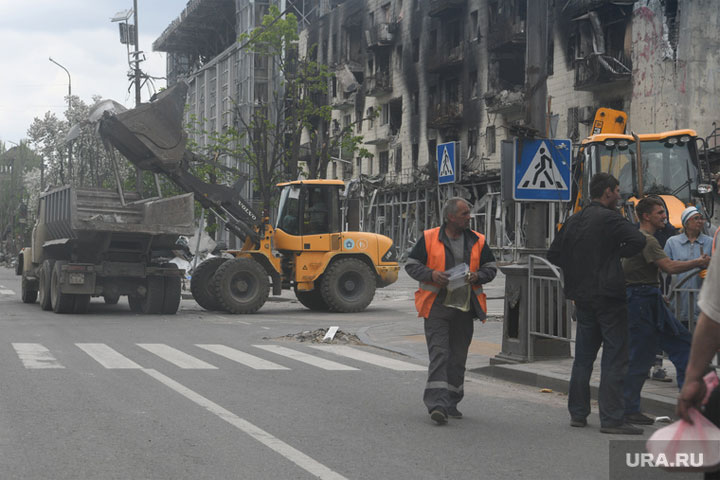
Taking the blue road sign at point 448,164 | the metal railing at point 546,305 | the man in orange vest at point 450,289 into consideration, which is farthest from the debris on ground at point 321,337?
the man in orange vest at point 450,289

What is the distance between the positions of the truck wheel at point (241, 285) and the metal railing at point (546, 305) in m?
10.8

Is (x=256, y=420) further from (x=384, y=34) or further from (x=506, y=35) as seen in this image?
(x=384, y=34)

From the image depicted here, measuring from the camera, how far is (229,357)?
1349 centimetres

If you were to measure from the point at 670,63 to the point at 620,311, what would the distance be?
2829 centimetres

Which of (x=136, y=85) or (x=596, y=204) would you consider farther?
(x=136, y=85)

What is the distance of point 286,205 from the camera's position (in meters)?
23.5

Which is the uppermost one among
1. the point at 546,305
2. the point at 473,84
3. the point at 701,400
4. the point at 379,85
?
the point at 379,85

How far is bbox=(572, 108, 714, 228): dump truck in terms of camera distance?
16.5 meters

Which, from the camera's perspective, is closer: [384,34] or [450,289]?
[450,289]

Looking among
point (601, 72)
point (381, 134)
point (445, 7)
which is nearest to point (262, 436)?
point (601, 72)

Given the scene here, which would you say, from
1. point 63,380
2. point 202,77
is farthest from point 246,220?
point 202,77

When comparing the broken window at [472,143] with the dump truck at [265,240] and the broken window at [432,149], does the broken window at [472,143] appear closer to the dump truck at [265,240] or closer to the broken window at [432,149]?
the broken window at [432,149]

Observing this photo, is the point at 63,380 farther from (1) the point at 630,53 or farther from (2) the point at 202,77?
(2) the point at 202,77

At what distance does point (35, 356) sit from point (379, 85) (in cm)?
4599
